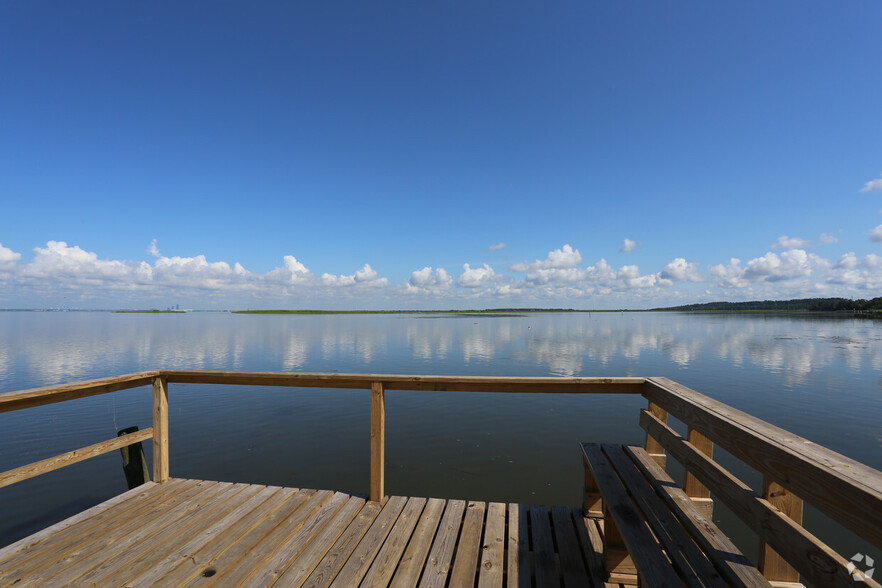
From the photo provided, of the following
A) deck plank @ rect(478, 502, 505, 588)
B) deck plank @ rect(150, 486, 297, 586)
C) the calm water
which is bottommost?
the calm water

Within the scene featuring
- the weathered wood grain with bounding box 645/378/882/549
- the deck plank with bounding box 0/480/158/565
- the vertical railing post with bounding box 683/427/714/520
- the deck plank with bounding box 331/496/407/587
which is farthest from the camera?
the deck plank with bounding box 0/480/158/565

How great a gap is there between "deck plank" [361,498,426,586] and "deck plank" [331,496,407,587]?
41 millimetres

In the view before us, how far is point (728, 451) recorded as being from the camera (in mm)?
1750

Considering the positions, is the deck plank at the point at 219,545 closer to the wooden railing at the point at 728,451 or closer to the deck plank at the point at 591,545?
the wooden railing at the point at 728,451

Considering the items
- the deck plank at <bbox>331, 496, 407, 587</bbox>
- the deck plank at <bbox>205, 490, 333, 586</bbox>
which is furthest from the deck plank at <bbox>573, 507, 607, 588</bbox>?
the deck plank at <bbox>205, 490, 333, 586</bbox>

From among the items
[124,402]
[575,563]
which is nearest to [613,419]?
[575,563]

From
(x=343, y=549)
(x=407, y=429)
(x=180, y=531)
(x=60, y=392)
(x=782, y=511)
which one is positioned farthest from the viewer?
(x=407, y=429)

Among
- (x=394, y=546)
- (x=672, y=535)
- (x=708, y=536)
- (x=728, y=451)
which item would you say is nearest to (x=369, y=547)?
(x=394, y=546)

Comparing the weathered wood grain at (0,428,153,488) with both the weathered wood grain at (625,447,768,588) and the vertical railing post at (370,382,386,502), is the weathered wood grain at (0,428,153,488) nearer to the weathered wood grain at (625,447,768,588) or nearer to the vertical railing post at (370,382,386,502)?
the vertical railing post at (370,382,386,502)

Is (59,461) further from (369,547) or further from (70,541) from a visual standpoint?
(369,547)

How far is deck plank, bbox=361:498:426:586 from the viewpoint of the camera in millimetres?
2660

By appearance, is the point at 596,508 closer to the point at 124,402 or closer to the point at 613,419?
the point at 613,419

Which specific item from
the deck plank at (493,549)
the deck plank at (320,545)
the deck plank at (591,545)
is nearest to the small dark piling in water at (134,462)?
the deck plank at (320,545)

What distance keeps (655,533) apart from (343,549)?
2249mm
